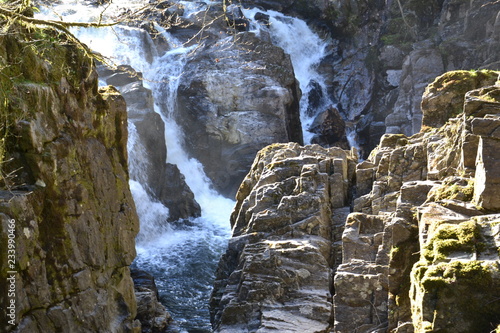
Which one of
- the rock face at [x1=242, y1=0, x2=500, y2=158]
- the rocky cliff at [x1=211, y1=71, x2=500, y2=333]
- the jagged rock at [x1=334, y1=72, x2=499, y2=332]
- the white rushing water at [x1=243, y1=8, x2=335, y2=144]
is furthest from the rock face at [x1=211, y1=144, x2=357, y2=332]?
the white rushing water at [x1=243, y1=8, x2=335, y2=144]

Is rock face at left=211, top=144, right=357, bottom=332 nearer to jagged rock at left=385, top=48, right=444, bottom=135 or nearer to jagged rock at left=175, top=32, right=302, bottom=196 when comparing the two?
jagged rock at left=175, top=32, right=302, bottom=196

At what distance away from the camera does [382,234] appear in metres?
13.3

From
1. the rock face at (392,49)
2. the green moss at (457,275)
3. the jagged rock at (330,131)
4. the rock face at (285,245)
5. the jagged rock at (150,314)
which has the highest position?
the rock face at (392,49)

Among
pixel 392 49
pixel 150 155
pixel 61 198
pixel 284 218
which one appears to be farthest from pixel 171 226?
pixel 392 49

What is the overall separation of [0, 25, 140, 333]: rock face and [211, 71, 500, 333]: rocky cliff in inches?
150

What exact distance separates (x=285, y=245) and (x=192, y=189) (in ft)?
82.0

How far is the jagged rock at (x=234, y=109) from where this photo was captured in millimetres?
41156

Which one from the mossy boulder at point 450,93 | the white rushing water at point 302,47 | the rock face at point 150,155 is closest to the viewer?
the mossy boulder at point 450,93

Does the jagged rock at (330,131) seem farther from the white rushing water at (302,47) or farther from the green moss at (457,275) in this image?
the green moss at (457,275)

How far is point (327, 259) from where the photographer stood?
16859 millimetres

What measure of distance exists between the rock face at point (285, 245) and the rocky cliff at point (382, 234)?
38mm

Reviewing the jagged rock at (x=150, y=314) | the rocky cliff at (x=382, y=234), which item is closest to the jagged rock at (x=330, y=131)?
the rocky cliff at (x=382, y=234)

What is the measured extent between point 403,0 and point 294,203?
3538 centimetres

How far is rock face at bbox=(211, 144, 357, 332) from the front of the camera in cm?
1516
